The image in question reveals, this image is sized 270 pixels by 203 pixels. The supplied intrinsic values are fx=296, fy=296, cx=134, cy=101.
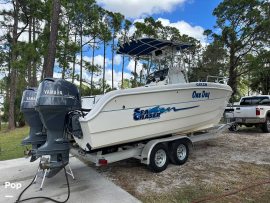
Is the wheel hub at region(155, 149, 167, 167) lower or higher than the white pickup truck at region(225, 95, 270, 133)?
lower

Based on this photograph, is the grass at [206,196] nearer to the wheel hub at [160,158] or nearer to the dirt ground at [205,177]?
the dirt ground at [205,177]

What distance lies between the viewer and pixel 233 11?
23859mm

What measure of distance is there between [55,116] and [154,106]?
1899mm

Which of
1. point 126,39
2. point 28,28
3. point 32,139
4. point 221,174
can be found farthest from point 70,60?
point 221,174

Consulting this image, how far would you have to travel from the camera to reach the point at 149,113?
223 inches

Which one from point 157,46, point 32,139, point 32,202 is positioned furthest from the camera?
point 157,46

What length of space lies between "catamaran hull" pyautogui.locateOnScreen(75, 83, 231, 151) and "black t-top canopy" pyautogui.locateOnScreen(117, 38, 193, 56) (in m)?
1.24

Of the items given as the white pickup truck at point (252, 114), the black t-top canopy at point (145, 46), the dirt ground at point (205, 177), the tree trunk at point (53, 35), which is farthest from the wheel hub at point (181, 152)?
the tree trunk at point (53, 35)

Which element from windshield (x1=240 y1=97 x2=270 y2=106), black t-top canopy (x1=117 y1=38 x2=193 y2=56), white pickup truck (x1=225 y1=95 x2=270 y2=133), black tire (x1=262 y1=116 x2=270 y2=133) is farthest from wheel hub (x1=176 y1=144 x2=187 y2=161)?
windshield (x1=240 y1=97 x2=270 y2=106)

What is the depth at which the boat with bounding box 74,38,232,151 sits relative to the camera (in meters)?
5.00

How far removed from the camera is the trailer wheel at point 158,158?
5.78 m

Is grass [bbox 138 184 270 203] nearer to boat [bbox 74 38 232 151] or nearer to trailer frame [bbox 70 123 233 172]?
trailer frame [bbox 70 123 233 172]

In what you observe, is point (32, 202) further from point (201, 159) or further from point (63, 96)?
point (201, 159)

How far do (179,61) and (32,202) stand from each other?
15.3 feet
